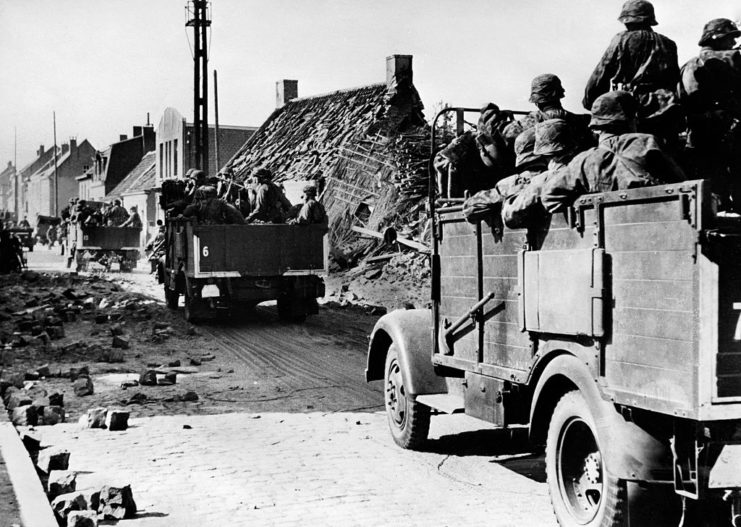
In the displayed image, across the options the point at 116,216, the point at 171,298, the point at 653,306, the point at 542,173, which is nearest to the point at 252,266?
the point at 171,298

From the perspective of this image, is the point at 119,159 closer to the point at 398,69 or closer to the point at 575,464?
the point at 398,69

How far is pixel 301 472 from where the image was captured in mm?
7027

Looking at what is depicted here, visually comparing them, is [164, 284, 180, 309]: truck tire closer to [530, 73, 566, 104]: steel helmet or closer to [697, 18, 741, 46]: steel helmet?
[530, 73, 566, 104]: steel helmet

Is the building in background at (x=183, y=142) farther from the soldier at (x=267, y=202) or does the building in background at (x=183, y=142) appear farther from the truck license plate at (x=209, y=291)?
the truck license plate at (x=209, y=291)

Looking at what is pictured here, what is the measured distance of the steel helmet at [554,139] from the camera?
19.1 ft

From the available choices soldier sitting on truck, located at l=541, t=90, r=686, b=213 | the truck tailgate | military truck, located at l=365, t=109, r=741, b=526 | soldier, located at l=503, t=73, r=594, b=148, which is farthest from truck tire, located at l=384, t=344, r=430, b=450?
the truck tailgate

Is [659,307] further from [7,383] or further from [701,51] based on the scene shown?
[7,383]

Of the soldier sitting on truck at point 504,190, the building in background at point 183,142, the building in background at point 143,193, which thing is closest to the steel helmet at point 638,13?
the soldier sitting on truck at point 504,190

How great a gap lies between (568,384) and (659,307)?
1.07 m

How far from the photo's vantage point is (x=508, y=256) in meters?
6.14

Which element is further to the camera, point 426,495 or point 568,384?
point 426,495

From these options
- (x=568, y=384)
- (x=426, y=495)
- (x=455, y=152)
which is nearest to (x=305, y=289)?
(x=455, y=152)

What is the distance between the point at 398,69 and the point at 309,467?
80.9 feet

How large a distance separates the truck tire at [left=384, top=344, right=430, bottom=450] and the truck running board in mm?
Answer: 140
